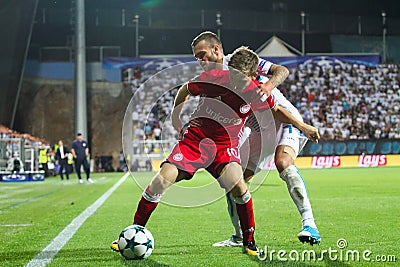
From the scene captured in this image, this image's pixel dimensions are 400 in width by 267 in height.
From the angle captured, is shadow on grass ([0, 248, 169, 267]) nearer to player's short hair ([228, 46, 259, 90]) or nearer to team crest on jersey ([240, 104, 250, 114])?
team crest on jersey ([240, 104, 250, 114])

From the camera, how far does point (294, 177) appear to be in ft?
21.1

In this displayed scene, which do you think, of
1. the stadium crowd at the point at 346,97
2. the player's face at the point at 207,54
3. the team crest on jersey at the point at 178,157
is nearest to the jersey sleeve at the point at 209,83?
the player's face at the point at 207,54

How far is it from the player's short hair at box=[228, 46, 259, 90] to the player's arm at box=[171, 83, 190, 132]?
0.46 m

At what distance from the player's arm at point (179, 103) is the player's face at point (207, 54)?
0.27 m

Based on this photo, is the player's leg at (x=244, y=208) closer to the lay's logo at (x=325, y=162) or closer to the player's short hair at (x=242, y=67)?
the player's short hair at (x=242, y=67)

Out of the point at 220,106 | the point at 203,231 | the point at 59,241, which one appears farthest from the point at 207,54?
the point at 203,231

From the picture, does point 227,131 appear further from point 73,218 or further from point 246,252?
point 73,218

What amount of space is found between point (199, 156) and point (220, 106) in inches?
18.5

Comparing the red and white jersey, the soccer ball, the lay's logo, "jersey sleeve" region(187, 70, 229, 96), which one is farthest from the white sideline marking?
the lay's logo

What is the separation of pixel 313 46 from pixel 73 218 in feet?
135

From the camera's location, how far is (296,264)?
18.1 feet

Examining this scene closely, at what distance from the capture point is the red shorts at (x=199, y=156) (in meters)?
5.90

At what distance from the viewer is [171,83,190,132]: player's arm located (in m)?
6.11

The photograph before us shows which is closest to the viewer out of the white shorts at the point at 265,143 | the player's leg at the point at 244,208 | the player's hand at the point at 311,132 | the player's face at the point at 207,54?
the player's face at the point at 207,54
